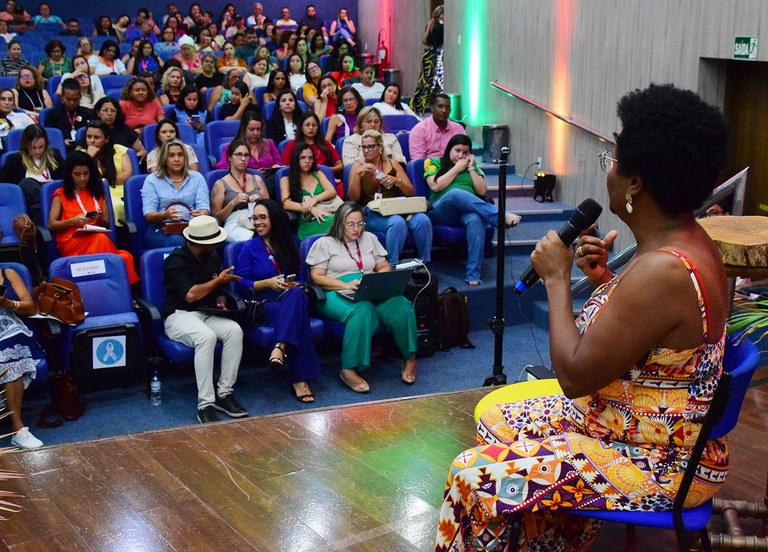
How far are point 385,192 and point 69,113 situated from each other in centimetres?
280

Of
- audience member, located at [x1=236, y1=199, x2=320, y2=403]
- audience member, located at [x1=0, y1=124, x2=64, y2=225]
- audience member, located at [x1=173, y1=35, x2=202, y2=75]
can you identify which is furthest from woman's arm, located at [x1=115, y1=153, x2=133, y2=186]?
audience member, located at [x1=173, y1=35, x2=202, y2=75]

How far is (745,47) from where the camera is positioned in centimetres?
564

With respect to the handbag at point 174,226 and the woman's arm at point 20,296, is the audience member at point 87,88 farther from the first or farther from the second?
the woman's arm at point 20,296

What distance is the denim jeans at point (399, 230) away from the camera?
610 cm

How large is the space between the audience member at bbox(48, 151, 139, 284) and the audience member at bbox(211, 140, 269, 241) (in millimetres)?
685

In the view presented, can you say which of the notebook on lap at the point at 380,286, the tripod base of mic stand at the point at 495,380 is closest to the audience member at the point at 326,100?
the notebook on lap at the point at 380,286

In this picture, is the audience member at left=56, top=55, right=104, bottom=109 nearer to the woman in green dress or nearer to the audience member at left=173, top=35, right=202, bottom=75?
the audience member at left=173, top=35, right=202, bottom=75

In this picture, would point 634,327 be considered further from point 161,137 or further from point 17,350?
point 161,137

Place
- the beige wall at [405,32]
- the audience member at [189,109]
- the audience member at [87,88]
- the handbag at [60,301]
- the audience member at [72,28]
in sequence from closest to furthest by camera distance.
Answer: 1. the handbag at [60,301]
2. the audience member at [189,109]
3. the audience member at [87,88]
4. the beige wall at [405,32]
5. the audience member at [72,28]

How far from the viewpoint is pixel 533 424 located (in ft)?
7.57

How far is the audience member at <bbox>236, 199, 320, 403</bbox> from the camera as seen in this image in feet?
16.6

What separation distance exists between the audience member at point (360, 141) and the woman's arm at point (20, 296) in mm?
2763

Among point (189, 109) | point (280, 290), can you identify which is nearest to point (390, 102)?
point (189, 109)

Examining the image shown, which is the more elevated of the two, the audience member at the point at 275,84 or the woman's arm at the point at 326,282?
the audience member at the point at 275,84
